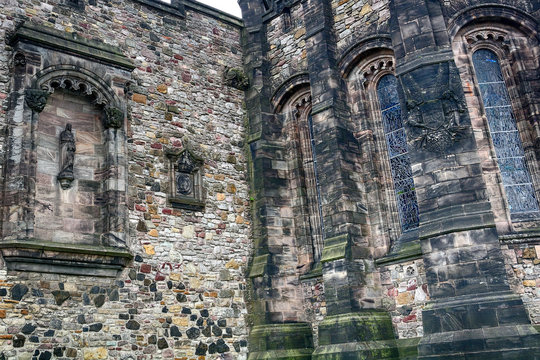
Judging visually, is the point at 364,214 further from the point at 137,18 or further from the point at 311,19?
the point at 137,18

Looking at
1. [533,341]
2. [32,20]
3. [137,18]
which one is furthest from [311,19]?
[533,341]

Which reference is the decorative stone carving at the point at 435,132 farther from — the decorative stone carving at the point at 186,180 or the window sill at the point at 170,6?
the window sill at the point at 170,6

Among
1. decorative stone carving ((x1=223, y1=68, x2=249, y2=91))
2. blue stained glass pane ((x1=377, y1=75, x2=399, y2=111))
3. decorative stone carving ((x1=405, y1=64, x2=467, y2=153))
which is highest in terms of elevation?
decorative stone carving ((x1=223, y1=68, x2=249, y2=91))

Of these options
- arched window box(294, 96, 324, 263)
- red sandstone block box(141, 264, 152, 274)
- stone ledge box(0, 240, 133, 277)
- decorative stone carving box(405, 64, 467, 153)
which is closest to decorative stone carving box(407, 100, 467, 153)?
decorative stone carving box(405, 64, 467, 153)

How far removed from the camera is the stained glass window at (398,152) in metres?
11.6

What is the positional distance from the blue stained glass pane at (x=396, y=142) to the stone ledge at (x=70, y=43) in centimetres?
557

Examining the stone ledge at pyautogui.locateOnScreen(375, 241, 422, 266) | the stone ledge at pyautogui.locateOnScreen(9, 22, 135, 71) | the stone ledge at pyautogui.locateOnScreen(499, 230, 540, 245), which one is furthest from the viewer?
the stone ledge at pyautogui.locateOnScreen(375, 241, 422, 266)

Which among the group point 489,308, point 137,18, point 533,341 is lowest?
point 533,341

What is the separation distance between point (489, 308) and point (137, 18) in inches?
363

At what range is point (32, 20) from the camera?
10938 millimetres

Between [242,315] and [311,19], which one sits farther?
[311,19]

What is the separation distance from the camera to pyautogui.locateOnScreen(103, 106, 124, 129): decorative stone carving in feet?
36.7

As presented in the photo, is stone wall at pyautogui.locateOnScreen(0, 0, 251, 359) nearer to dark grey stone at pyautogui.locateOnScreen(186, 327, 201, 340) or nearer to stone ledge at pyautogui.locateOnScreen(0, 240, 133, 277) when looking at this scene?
dark grey stone at pyautogui.locateOnScreen(186, 327, 201, 340)

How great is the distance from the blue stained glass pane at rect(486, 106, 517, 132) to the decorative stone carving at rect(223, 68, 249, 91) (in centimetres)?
581
